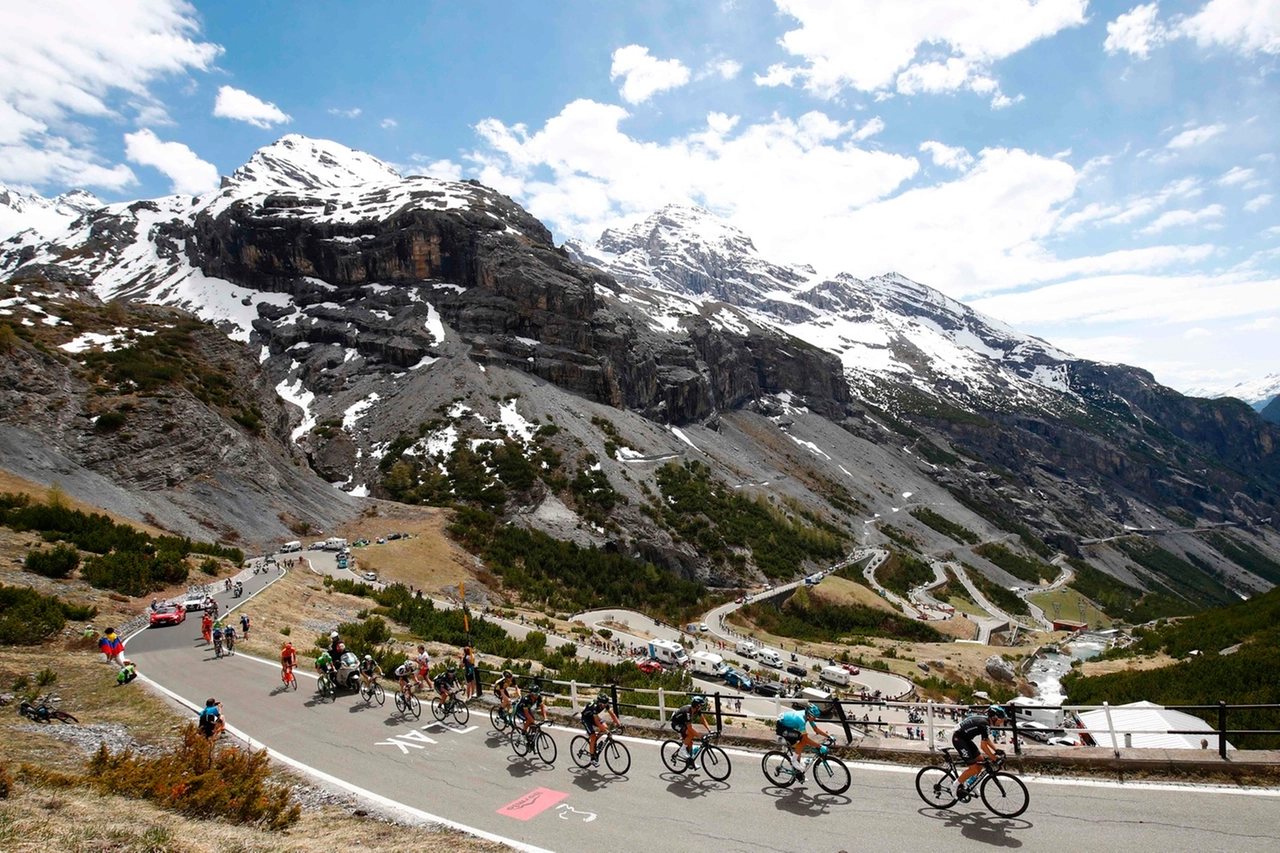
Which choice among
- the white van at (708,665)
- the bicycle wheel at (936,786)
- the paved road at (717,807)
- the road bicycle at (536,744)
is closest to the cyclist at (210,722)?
the paved road at (717,807)

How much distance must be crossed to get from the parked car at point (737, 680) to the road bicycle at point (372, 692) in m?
20.1

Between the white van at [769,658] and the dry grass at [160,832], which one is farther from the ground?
the dry grass at [160,832]

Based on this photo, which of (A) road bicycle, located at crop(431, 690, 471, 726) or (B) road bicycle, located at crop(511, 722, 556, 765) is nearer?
(B) road bicycle, located at crop(511, 722, 556, 765)

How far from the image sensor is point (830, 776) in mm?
10227

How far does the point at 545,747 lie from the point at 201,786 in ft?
19.0

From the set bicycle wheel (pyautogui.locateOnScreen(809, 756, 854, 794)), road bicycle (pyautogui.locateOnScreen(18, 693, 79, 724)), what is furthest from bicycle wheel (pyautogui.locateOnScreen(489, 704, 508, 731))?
road bicycle (pyautogui.locateOnScreen(18, 693, 79, 724))

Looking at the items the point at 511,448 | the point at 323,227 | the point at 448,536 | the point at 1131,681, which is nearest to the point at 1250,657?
the point at 1131,681

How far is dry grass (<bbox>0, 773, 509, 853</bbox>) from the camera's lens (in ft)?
22.1

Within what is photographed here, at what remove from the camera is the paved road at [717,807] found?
8.55 metres

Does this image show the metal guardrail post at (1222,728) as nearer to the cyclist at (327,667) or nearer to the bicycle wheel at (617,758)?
the bicycle wheel at (617,758)

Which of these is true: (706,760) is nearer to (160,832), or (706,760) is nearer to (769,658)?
(160,832)

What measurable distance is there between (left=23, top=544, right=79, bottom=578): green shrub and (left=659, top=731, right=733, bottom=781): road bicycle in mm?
25238

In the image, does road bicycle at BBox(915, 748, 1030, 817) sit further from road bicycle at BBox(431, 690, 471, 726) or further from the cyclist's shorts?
road bicycle at BBox(431, 690, 471, 726)

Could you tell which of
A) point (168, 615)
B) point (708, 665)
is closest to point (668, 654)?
point (708, 665)
